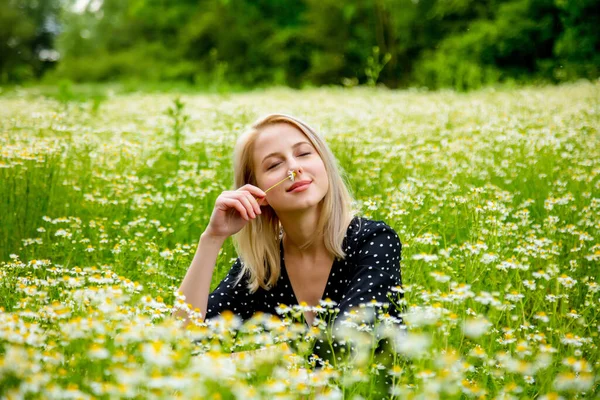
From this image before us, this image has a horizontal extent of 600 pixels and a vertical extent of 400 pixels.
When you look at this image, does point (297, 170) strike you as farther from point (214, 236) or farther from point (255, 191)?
point (214, 236)

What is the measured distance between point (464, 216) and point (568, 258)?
664mm

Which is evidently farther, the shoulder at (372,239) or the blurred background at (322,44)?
the blurred background at (322,44)

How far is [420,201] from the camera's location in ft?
11.5

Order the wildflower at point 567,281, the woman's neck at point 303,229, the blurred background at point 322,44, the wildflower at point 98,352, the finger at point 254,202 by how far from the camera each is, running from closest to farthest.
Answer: the wildflower at point 98,352, the wildflower at point 567,281, the finger at point 254,202, the woman's neck at point 303,229, the blurred background at point 322,44

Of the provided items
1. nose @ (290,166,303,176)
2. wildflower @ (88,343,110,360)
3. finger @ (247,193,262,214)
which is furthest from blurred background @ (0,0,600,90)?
wildflower @ (88,343,110,360)

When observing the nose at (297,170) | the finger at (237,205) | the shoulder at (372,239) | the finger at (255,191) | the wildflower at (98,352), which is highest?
the nose at (297,170)

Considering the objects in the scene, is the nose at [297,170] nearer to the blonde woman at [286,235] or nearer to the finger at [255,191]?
the blonde woman at [286,235]

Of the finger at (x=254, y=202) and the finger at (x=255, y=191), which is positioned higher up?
the finger at (x=255, y=191)

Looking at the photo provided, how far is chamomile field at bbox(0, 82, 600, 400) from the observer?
173cm

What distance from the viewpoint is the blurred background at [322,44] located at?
19484 millimetres

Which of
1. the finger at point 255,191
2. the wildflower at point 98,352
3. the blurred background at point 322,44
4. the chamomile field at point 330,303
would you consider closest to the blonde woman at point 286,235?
the finger at point 255,191

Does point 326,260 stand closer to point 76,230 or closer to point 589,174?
point 76,230

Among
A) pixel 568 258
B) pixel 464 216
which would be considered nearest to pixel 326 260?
pixel 464 216

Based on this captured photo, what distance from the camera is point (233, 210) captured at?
9.80ft
